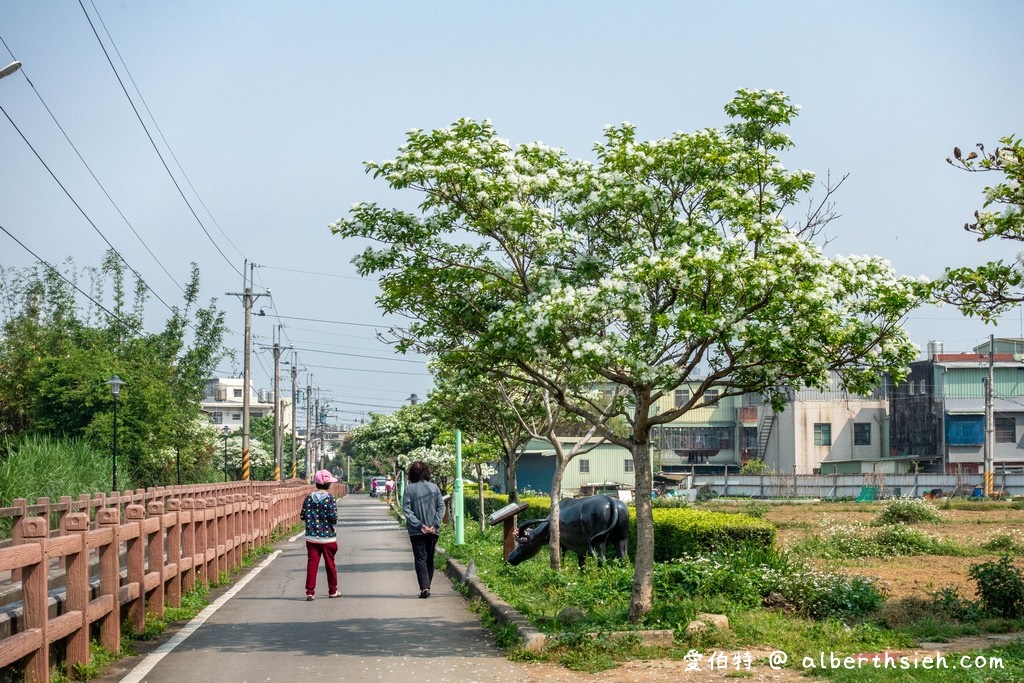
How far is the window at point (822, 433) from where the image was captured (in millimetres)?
68188

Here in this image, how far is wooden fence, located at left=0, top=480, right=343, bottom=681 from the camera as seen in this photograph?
7.88 meters

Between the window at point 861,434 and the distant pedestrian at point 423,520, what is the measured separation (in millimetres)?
57484

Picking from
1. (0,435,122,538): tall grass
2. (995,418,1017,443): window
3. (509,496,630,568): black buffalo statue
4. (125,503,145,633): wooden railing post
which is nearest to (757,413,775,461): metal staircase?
(995,418,1017,443): window

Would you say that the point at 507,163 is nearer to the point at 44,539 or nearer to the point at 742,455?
the point at 44,539

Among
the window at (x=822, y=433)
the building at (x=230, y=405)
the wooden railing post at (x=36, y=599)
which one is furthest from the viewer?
the building at (x=230, y=405)

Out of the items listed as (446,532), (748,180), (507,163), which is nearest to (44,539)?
(507,163)

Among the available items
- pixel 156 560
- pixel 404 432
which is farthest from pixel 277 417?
pixel 156 560

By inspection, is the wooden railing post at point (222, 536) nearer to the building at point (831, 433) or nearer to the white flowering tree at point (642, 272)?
the white flowering tree at point (642, 272)

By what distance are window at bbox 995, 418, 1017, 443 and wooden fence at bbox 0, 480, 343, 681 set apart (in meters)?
54.6

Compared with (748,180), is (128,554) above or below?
below

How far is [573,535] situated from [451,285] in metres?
6.65

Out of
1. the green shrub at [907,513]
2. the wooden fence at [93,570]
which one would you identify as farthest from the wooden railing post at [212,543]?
the green shrub at [907,513]

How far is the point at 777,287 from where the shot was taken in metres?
9.84

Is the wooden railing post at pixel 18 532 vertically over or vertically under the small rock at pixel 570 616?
over
